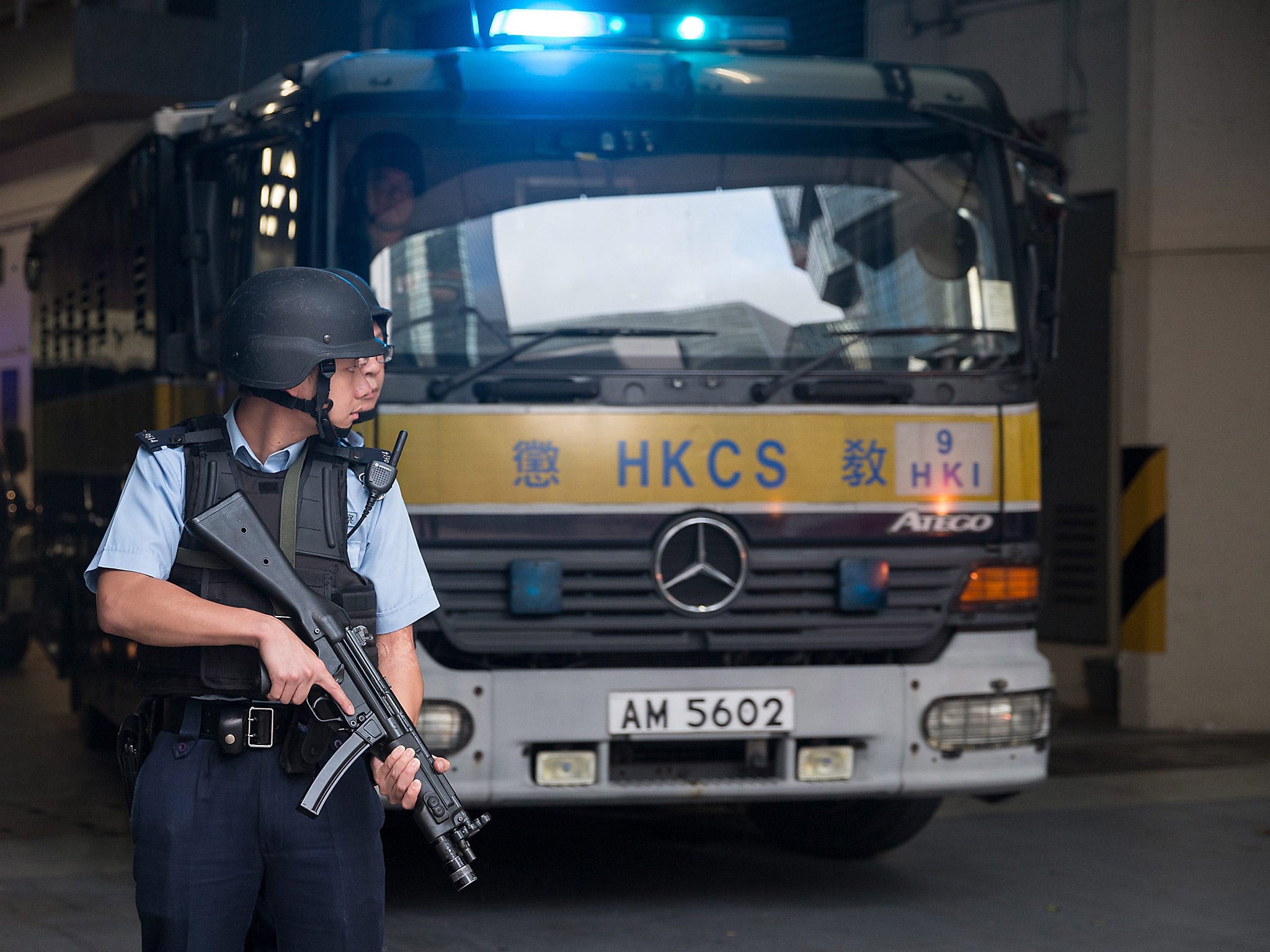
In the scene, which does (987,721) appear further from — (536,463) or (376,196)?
(376,196)

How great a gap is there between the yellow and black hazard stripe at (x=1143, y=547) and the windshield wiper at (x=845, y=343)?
4555 mm

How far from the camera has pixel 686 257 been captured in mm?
5941

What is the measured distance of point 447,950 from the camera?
5605 mm

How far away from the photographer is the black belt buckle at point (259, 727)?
3.11 metres

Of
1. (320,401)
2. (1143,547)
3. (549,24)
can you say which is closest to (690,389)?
(549,24)

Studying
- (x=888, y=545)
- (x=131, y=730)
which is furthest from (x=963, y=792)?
(x=131, y=730)

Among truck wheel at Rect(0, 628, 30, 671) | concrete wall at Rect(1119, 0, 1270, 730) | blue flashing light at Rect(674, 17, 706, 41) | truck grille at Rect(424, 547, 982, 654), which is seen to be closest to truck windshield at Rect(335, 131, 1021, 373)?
truck grille at Rect(424, 547, 982, 654)

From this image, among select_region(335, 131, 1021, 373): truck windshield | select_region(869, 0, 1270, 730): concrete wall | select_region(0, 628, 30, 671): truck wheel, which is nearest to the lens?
select_region(335, 131, 1021, 373): truck windshield

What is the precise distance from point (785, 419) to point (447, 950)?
189 cm

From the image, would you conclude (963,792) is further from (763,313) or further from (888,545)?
(763,313)

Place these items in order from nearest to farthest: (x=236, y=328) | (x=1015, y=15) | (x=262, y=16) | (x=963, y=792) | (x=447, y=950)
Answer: (x=236, y=328) → (x=447, y=950) → (x=963, y=792) → (x=1015, y=15) → (x=262, y=16)

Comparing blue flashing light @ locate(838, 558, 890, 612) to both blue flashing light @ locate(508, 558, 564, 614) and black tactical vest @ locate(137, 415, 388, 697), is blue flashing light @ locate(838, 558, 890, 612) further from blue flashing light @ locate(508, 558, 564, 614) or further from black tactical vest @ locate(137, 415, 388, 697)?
black tactical vest @ locate(137, 415, 388, 697)

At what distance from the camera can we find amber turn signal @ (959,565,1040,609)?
239 inches

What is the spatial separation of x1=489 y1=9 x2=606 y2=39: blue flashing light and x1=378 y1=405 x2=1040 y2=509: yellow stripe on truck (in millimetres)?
1362
